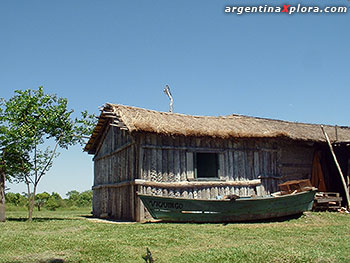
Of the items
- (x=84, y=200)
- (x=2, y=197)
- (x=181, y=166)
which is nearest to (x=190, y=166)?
(x=181, y=166)

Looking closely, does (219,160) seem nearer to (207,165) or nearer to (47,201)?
(207,165)

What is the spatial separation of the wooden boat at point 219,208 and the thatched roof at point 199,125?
101 inches

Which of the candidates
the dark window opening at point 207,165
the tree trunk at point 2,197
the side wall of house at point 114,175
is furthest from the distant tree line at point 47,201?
the dark window opening at point 207,165

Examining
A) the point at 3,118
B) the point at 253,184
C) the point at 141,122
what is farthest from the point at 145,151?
the point at 3,118

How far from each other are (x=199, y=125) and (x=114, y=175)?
4.56 meters

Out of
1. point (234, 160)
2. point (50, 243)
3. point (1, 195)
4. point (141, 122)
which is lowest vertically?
point (50, 243)

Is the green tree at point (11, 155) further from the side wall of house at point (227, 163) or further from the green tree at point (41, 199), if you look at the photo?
the green tree at point (41, 199)

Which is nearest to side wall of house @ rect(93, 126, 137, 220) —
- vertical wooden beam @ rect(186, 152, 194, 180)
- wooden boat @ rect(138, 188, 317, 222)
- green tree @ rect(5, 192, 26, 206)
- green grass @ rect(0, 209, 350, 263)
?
wooden boat @ rect(138, 188, 317, 222)

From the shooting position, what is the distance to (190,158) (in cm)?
1384

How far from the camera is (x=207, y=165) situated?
1494cm

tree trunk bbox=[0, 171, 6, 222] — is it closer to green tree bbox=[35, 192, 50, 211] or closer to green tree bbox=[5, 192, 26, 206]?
green tree bbox=[35, 192, 50, 211]

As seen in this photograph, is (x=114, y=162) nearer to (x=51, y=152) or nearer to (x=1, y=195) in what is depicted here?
(x=51, y=152)

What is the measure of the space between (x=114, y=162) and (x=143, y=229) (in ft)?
20.1

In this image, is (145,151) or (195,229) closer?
(195,229)
